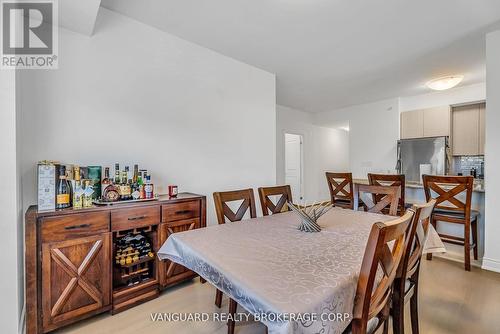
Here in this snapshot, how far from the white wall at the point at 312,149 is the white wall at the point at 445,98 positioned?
7.12 feet

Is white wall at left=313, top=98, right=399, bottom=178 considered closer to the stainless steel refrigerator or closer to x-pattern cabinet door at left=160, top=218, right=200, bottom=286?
the stainless steel refrigerator

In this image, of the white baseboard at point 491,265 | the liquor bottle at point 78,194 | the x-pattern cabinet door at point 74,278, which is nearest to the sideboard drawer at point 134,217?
the x-pattern cabinet door at point 74,278

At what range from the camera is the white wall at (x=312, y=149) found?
5742 millimetres

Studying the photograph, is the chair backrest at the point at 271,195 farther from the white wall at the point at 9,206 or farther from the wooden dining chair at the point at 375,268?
the white wall at the point at 9,206

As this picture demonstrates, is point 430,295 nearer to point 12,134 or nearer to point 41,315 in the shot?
point 41,315

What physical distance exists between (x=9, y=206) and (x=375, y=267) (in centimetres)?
206

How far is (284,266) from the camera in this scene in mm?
1038

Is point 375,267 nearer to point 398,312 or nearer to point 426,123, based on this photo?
point 398,312

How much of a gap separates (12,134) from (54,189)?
43cm

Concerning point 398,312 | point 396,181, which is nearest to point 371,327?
point 398,312

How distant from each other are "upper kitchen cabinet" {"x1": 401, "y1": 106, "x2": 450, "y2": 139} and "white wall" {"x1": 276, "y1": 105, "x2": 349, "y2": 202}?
7.09 feet

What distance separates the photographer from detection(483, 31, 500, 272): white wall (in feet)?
8.48

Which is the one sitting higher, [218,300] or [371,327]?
[371,327]
